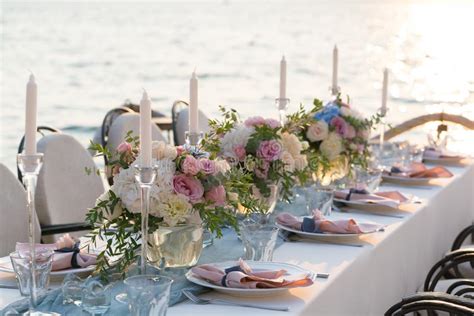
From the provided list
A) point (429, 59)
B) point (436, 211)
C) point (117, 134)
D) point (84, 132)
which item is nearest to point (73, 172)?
point (117, 134)

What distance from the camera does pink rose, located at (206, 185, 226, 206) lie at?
244 centimetres

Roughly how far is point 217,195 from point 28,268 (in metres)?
0.57

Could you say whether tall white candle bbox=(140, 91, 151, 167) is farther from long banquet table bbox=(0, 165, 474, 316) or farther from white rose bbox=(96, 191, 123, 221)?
long banquet table bbox=(0, 165, 474, 316)

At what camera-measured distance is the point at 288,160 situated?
2994mm

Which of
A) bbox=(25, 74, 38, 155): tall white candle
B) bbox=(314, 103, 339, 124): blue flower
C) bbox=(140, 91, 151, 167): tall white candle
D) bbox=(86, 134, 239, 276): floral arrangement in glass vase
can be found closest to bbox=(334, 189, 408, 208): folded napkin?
bbox=(314, 103, 339, 124): blue flower

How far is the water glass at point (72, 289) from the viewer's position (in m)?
2.13

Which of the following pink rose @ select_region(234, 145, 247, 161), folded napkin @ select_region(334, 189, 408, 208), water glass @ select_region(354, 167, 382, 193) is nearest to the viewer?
pink rose @ select_region(234, 145, 247, 161)

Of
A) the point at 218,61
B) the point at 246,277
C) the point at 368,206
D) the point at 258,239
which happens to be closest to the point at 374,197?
the point at 368,206

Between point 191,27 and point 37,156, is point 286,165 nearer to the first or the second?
point 37,156

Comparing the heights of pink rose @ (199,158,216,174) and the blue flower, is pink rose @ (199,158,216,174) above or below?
below

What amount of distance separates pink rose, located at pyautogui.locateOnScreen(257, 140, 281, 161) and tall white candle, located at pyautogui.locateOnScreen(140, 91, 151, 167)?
0.76m

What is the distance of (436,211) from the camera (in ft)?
12.6

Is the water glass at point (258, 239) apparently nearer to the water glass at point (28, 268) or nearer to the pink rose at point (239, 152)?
the pink rose at point (239, 152)

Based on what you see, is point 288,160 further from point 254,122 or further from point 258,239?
point 258,239
